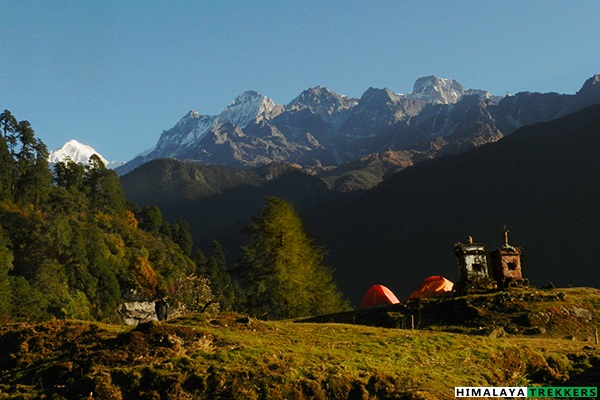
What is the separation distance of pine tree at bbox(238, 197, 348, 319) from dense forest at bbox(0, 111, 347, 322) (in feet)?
0.30

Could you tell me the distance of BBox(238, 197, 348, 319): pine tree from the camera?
45562mm

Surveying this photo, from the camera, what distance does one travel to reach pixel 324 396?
1228cm

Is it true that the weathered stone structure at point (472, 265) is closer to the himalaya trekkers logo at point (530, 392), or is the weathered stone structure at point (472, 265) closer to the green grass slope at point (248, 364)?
the green grass slope at point (248, 364)

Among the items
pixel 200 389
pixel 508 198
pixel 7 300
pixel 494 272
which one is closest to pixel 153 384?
pixel 200 389

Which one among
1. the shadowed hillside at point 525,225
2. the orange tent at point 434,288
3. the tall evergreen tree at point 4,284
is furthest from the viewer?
the shadowed hillside at point 525,225

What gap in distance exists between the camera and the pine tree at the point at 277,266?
4556 centimetres

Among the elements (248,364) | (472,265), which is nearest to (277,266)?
(472,265)

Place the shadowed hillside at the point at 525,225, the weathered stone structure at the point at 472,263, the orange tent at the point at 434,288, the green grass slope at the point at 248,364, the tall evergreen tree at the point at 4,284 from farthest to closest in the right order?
the shadowed hillside at the point at 525,225 → the tall evergreen tree at the point at 4,284 → the orange tent at the point at 434,288 → the weathered stone structure at the point at 472,263 → the green grass slope at the point at 248,364

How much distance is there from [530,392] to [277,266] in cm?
3188

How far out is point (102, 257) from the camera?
8162cm

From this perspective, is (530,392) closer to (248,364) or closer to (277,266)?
(248,364)

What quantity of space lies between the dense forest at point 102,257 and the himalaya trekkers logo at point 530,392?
24261 mm

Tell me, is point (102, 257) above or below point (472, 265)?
above

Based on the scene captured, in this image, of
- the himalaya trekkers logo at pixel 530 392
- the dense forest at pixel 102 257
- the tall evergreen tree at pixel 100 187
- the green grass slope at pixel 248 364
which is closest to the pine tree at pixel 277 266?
the dense forest at pixel 102 257
